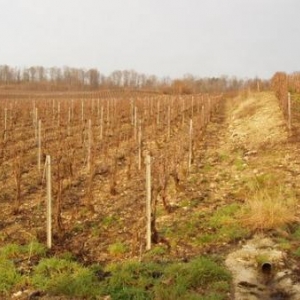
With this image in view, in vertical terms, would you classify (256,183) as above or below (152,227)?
above

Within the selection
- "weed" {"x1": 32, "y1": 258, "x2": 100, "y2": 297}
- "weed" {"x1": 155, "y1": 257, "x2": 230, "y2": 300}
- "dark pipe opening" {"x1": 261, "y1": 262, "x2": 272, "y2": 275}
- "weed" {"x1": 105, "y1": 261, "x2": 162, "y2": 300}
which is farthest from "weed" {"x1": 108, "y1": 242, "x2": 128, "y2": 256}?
"dark pipe opening" {"x1": 261, "y1": 262, "x2": 272, "y2": 275}

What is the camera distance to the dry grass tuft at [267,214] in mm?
6492

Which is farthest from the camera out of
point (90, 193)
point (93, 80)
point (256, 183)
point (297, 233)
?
point (93, 80)

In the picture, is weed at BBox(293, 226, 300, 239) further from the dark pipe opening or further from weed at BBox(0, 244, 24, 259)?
weed at BBox(0, 244, 24, 259)

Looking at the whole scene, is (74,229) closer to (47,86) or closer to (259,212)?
(259,212)

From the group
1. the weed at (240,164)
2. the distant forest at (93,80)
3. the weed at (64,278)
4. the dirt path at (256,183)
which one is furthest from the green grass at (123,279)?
the distant forest at (93,80)

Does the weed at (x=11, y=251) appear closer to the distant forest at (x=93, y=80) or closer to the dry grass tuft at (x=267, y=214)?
the dry grass tuft at (x=267, y=214)

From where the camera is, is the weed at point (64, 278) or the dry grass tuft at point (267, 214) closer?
the weed at point (64, 278)

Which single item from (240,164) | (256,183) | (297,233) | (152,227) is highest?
(240,164)

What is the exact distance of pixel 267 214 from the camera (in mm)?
6602

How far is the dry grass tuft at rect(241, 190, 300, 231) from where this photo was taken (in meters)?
Result: 6.49

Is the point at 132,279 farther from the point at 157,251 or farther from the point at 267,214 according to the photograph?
the point at 267,214

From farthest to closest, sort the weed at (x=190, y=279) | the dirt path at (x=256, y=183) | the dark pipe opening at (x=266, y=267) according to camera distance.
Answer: the dark pipe opening at (x=266, y=267) < the dirt path at (x=256, y=183) < the weed at (x=190, y=279)

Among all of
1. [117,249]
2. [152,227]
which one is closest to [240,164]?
[152,227]
